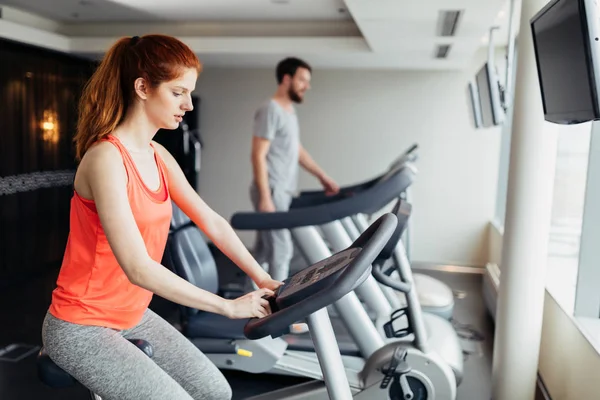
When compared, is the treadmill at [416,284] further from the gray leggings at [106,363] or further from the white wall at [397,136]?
the gray leggings at [106,363]

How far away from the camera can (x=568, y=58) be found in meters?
1.64

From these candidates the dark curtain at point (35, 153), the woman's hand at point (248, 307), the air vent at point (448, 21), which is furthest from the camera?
the air vent at point (448, 21)

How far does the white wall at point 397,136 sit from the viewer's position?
224 inches

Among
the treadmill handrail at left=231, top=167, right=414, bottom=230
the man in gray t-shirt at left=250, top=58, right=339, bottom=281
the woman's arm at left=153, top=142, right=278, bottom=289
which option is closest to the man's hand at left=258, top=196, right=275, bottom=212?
the man in gray t-shirt at left=250, top=58, right=339, bottom=281

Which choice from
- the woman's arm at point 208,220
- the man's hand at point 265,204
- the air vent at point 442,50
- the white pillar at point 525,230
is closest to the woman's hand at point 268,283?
the woman's arm at point 208,220

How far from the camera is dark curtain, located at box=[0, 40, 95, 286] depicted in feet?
7.49

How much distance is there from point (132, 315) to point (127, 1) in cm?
315

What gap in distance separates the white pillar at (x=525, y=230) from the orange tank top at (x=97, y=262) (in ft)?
5.27

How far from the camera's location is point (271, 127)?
3783 millimetres

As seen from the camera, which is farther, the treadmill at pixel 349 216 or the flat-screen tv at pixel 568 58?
the treadmill at pixel 349 216

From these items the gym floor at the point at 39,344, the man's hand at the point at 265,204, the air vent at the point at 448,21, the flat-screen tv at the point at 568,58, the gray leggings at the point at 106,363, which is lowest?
the gym floor at the point at 39,344

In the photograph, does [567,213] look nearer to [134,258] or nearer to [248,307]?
[248,307]

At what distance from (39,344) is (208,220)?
1.48 m

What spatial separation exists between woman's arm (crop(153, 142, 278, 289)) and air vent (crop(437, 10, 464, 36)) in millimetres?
2173
